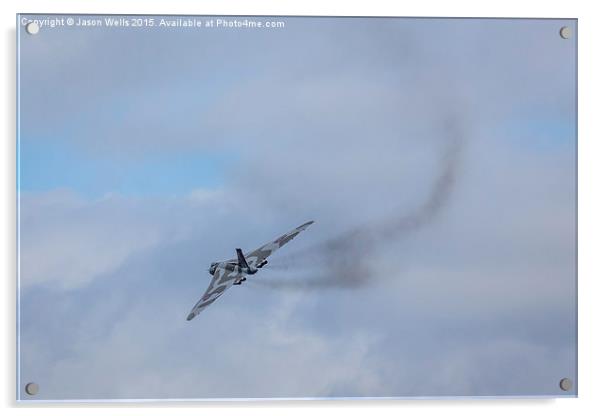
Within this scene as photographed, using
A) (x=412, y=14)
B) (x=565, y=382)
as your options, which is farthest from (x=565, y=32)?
(x=565, y=382)

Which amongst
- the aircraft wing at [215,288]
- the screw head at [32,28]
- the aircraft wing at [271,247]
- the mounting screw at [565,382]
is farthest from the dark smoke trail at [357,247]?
the screw head at [32,28]

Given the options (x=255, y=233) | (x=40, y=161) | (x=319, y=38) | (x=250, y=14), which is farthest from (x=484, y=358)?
(x=40, y=161)

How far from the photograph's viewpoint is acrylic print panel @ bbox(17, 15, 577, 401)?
4156mm

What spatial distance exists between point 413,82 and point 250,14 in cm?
97

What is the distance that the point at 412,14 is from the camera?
14.0 feet

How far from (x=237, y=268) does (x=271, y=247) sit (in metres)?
0.22

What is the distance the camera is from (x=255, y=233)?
4.21 meters

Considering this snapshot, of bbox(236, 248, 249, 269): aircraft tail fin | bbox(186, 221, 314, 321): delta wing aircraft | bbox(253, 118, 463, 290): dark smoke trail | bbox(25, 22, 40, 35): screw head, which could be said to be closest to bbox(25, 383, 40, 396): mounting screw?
bbox(186, 221, 314, 321): delta wing aircraft

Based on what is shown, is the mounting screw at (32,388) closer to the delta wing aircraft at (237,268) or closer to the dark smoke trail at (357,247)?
the delta wing aircraft at (237,268)

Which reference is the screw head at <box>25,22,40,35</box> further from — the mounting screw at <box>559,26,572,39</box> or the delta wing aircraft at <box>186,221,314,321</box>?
the mounting screw at <box>559,26,572,39</box>

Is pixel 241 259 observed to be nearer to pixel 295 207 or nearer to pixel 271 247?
pixel 271 247

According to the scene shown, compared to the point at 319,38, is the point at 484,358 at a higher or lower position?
lower

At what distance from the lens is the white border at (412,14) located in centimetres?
416
